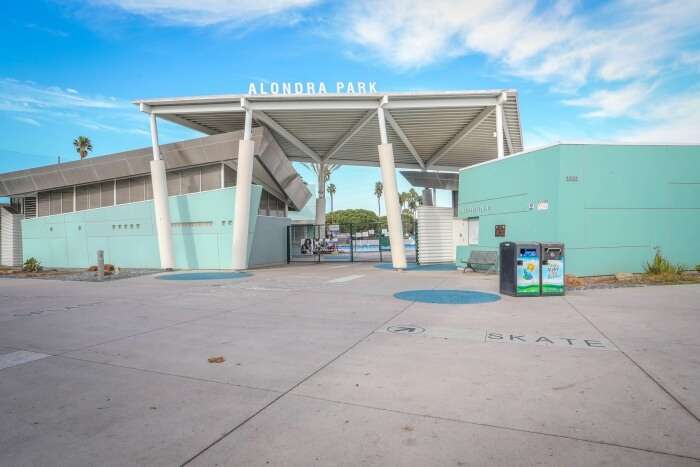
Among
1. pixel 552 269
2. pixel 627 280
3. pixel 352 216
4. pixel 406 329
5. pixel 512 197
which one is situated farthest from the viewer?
pixel 352 216

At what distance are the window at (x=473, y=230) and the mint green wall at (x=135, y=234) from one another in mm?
11264

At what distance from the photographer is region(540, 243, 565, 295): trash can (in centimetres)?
1135

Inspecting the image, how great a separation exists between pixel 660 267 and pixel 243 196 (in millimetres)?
17705

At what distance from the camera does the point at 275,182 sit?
2898 centimetres

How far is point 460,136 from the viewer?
91.4ft

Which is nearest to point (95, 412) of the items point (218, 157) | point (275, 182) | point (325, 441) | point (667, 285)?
point (325, 441)

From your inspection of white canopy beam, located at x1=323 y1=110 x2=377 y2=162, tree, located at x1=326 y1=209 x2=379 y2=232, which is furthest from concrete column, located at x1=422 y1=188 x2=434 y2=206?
tree, located at x1=326 y1=209 x2=379 y2=232

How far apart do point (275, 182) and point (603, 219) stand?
19899 mm

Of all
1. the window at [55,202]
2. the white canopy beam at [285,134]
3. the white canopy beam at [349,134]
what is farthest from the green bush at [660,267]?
the window at [55,202]

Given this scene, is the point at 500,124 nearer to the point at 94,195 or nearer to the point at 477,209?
the point at 477,209

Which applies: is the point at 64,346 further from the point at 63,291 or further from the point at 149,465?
the point at 63,291

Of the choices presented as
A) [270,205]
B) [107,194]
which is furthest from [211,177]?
[107,194]

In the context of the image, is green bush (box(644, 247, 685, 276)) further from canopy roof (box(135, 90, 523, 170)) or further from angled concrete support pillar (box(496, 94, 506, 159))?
canopy roof (box(135, 90, 523, 170))

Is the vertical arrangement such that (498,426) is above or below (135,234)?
below
